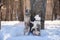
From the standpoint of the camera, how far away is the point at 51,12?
150 cm

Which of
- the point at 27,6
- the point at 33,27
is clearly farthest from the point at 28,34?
the point at 27,6

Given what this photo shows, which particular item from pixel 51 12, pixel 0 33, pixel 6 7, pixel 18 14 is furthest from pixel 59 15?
pixel 0 33

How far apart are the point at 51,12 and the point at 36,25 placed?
65cm

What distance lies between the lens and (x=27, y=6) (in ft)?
2.92

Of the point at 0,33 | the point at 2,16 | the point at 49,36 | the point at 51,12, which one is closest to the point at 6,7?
the point at 2,16

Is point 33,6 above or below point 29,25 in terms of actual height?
above

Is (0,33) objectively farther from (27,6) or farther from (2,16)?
(2,16)

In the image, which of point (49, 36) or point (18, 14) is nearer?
point (49, 36)

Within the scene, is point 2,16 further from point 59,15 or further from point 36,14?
point 36,14

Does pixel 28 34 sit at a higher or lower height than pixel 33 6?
lower

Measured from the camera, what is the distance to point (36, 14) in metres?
0.90

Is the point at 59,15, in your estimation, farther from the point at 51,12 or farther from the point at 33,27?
the point at 33,27

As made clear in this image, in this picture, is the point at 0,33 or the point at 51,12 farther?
the point at 51,12

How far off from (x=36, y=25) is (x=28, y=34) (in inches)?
2.7
